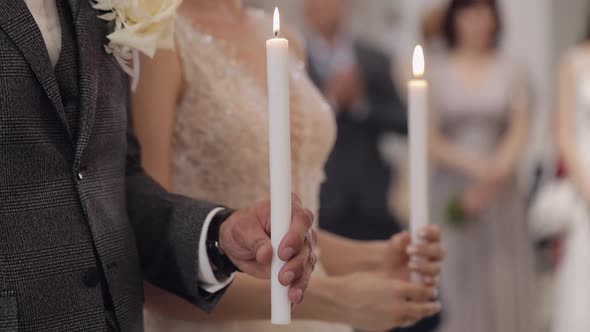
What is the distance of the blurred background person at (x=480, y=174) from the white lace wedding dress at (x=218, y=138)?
2033 millimetres

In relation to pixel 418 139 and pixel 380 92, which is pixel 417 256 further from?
pixel 380 92

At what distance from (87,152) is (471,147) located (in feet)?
8.64

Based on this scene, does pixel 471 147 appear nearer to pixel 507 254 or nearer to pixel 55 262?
pixel 507 254

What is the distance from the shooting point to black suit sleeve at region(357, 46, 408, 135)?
3107 millimetres

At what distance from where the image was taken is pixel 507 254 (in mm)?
3158

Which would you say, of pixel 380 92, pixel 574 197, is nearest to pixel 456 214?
pixel 574 197

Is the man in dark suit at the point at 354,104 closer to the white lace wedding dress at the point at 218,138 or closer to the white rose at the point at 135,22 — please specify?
the white lace wedding dress at the point at 218,138

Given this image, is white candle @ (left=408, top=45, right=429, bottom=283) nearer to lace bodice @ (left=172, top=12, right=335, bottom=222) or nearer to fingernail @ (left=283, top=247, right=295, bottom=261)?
lace bodice @ (left=172, top=12, right=335, bottom=222)

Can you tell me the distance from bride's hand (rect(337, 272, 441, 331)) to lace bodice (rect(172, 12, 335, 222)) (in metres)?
0.16

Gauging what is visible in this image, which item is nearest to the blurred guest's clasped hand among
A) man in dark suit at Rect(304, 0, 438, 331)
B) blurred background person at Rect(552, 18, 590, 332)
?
man in dark suit at Rect(304, 0, 438, 331)

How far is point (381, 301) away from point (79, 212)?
41 centimetres

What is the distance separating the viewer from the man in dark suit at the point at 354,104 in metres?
2.83

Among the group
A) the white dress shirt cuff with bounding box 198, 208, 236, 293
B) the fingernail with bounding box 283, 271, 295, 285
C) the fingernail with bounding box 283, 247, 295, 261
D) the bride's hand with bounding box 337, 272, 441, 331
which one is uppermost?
the fingernail with bounding box 283, 247, 295, 261

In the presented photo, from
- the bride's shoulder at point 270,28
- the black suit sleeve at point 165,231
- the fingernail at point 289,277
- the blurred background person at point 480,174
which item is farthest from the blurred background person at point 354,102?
the fingernail at point 289,277
